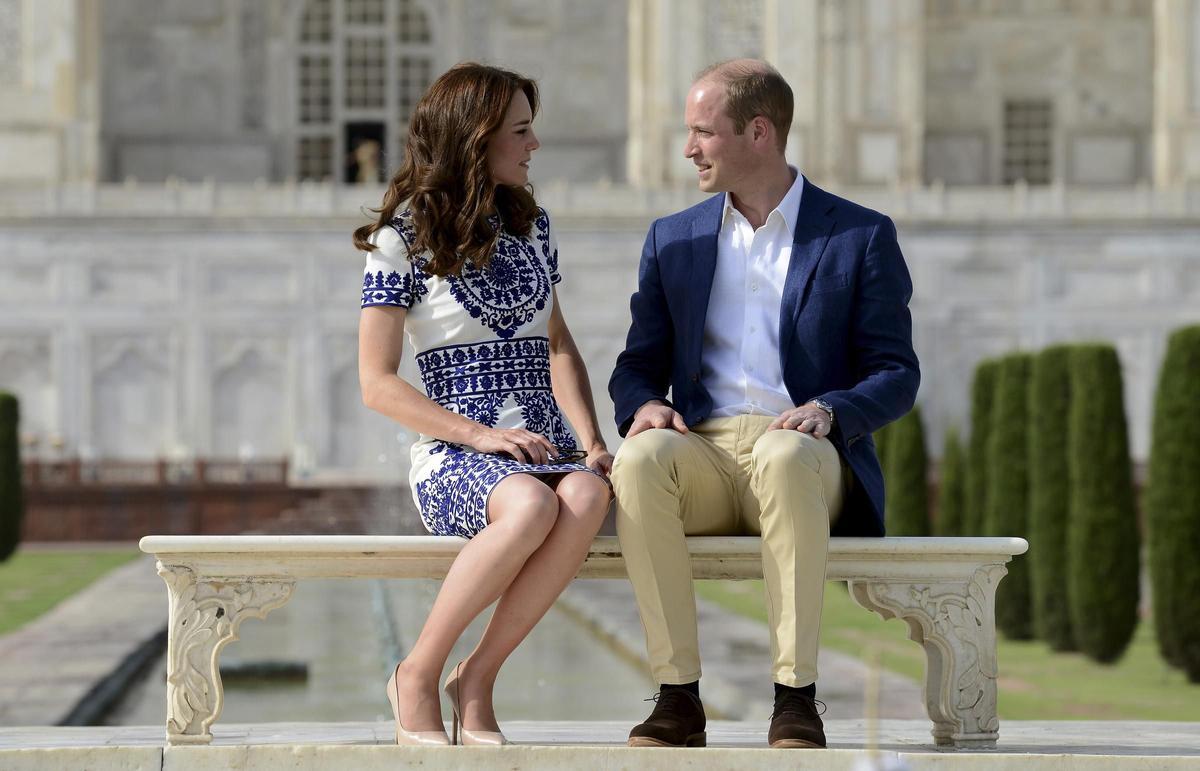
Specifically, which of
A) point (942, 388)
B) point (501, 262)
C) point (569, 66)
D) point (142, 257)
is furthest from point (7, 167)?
point (501, 262)

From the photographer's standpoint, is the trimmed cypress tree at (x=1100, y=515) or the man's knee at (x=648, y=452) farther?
the trimmed cypress tree at (x=1100, y=515)

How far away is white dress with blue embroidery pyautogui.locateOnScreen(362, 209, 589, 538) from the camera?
4488 millimetres

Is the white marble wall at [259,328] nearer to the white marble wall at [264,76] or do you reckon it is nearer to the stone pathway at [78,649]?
the white marble wall at [264,76]

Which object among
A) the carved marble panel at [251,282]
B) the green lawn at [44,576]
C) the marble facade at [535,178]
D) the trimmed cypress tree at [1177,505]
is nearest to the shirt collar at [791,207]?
the trimmed cypress tree at [1177,505]

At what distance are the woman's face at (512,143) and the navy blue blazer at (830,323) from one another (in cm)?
39

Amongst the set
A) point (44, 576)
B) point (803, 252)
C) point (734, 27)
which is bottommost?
point (44, 576)

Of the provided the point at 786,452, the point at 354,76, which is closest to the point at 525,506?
the point at 786,452

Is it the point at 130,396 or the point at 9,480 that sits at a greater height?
the point at 130,396

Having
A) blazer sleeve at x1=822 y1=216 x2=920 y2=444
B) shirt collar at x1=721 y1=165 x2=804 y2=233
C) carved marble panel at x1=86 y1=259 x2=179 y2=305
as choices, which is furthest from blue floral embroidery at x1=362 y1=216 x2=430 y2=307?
carved marble panel at x1=86 y1=259 x2=179 y2=305

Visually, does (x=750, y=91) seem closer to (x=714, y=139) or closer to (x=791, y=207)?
(x=714, y=139)

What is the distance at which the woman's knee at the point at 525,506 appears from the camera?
13.4ft

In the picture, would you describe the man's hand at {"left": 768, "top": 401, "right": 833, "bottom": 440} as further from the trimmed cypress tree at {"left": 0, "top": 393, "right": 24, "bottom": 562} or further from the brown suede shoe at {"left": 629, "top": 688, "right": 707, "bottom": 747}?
the trimmed cypress tree at {"left": 0, "top": 393, "right": 24, "bottom": 562}

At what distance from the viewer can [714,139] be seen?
4547 mm

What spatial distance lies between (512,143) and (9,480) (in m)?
15.7
